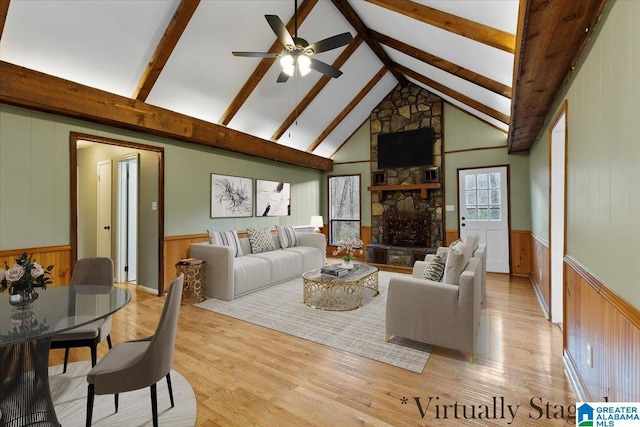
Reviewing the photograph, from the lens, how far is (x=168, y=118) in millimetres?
4082

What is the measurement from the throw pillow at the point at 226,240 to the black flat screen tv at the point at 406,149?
3.99 meters

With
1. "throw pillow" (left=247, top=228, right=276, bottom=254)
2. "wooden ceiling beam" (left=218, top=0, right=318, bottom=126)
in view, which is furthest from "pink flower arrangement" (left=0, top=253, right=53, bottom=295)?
"wooden ceiling beam" (left=218, top=0, right=318, bottom=126)

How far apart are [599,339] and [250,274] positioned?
377 centimetres

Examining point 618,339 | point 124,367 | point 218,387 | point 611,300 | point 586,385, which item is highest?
point 611,300

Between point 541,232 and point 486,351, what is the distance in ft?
7.84

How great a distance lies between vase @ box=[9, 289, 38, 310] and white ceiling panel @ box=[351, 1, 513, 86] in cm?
430

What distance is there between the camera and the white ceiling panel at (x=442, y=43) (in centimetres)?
315

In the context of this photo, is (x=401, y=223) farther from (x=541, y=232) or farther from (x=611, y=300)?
(x=611, y=300)

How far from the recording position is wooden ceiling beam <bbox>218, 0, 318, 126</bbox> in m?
3.93

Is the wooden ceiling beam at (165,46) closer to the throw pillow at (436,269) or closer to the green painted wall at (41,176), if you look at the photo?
the green painted wall at (41,176)

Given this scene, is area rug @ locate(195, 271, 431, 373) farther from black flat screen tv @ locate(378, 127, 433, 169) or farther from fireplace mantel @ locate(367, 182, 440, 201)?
black flat screen tv @ locate(378, 127, 433, 169)

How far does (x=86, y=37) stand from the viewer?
9.77ft

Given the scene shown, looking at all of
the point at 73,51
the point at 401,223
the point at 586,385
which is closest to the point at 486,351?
the point at 586,385

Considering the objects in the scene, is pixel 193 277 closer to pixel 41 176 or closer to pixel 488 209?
pixel 41 176
